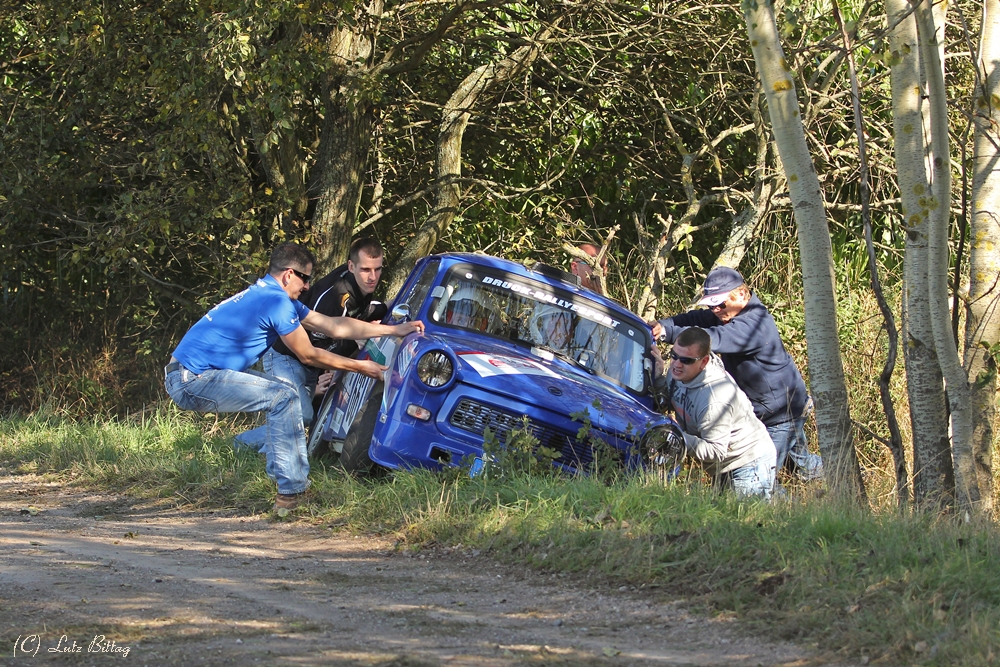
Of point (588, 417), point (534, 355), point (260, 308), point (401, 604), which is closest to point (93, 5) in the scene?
point (260, 308)

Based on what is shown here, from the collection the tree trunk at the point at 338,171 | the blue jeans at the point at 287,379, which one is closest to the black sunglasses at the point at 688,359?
the blue jeans at the point at 287,379

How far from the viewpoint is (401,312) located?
7.37 metres

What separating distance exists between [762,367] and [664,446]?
157 centimetres

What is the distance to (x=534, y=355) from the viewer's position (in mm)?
7586

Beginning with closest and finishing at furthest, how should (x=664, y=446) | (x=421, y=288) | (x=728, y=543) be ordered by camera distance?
1. (x=728, y=543)
2. (x=664, y=446)
3. (x=421, y=288)

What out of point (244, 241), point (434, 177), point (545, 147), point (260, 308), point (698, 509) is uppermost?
point (545, 147)

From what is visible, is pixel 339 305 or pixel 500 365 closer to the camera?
pixel 500 365

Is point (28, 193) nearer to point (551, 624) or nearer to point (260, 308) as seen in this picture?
point (260, 308)

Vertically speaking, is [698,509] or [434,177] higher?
[434,177]

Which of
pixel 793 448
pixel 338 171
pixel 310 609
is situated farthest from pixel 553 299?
pixel 338 171

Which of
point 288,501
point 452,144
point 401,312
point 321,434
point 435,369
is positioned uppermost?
point 452,144

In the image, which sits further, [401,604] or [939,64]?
[939,64]

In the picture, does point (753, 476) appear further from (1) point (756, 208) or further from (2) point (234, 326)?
(1) point (756, 208)

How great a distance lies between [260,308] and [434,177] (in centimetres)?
538
